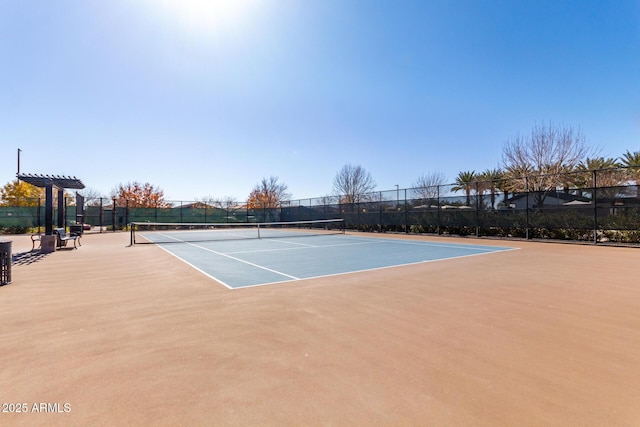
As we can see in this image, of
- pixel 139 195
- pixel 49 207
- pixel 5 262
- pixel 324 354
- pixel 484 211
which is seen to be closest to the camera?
pixel 324 354

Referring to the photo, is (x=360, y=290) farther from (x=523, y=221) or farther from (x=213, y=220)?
(x=213, y=220)

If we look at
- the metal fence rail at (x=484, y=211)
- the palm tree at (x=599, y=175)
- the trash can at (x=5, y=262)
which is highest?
the palm tree at (x=599, y=175)

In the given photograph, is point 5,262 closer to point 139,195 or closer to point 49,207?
point 49,207

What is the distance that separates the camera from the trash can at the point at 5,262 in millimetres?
5848

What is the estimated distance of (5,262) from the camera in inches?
232

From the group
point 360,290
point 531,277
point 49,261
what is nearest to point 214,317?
point 360,290

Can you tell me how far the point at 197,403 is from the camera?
2193 mm

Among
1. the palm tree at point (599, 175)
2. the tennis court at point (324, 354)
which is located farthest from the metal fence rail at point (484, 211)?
the tennis court at point (324, 354)

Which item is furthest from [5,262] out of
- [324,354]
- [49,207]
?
[49,207]

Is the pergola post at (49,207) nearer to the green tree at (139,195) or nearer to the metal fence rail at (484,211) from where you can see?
the metal fence rail at (484,211)

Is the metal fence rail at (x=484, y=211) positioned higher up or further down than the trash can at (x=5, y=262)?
higher up

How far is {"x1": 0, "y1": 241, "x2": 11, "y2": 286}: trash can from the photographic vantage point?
585 centimetres

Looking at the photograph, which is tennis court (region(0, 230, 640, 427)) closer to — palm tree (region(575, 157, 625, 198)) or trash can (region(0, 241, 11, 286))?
trash can (region(0, 241, 11, 286))

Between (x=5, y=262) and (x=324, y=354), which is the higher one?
(x=5, y=262)
